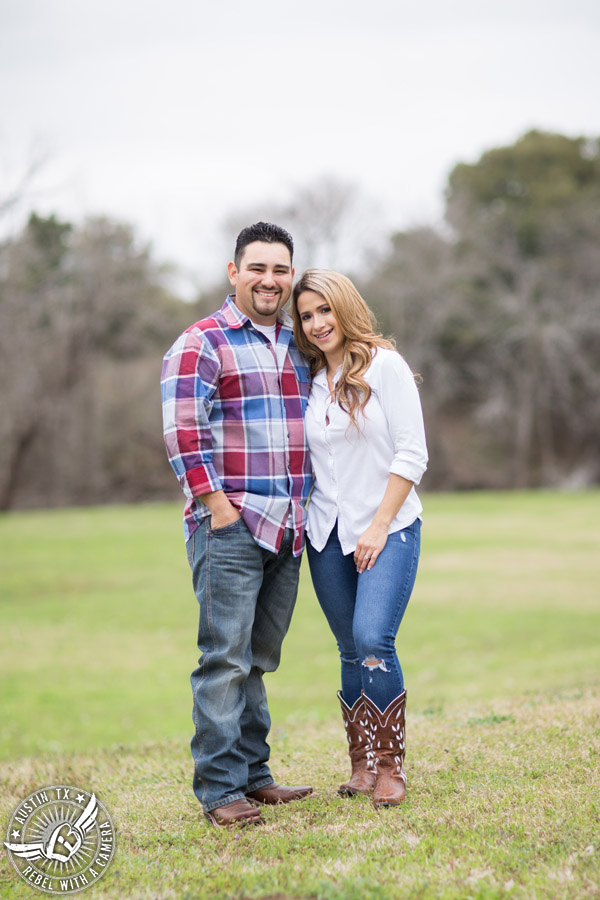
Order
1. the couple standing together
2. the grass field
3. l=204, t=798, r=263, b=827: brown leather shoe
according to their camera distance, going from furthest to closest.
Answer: the couple standing together → l=204, t=798, r=263, b=827: brown leather shoe → the grass field

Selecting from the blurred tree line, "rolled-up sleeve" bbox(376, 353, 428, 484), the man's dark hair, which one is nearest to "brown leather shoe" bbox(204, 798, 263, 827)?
"rolled-up sleeve" bbox(376, 353, 428, 484)

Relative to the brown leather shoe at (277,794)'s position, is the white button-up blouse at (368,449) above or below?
above

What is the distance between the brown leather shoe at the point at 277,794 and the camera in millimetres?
3771

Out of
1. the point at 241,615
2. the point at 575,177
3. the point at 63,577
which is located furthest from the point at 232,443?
the point at 575,177

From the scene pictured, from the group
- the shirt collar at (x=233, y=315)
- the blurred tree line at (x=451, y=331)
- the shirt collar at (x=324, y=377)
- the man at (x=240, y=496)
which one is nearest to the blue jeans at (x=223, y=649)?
the man at (x=240, y=496)

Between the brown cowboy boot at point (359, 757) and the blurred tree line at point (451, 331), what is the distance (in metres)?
28.2

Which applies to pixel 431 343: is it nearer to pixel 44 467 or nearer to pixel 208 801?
pixel 44 467

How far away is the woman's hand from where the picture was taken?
3592 mm

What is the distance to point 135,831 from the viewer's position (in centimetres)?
353

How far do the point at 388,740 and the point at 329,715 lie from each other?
4674 mm

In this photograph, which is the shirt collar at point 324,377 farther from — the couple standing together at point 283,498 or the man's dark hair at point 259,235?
the man's dark hair at point 259,235

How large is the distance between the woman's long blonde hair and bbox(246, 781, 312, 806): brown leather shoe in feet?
5.32

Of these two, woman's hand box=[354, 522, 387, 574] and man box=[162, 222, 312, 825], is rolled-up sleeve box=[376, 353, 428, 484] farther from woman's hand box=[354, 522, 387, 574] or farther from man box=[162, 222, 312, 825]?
man box=[162, 222, 312, 825]

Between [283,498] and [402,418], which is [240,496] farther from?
[402,418]
